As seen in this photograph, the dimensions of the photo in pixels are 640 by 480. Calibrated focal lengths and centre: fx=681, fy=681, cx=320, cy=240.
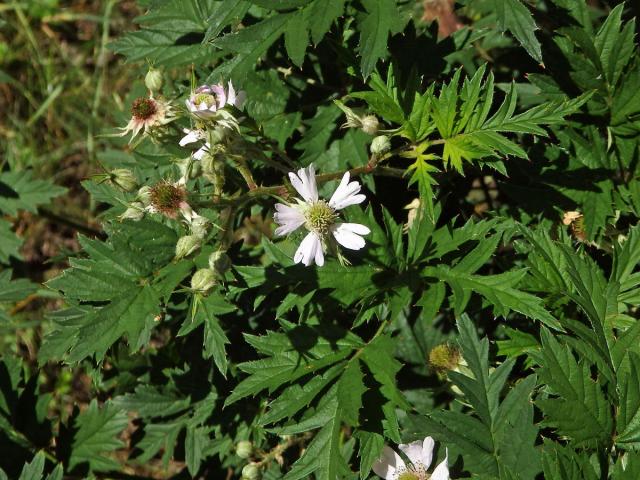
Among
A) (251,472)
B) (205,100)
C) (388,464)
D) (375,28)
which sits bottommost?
(251,472)

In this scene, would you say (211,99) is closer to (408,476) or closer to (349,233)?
(349,233)

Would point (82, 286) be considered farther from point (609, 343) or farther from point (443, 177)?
point (609, 343)

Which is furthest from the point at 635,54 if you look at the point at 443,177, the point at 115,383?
the point at 115,383

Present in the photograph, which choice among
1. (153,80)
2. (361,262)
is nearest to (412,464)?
(361,262)

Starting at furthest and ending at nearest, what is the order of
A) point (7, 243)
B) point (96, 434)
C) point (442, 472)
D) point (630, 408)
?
1. point (7, 243)
2. point (96, 434)
3. point (442, 472)
4. point (630, 408)

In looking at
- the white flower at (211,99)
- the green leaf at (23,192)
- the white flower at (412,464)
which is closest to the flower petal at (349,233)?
the white flower at (211,99)

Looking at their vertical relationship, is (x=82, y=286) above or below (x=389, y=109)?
below

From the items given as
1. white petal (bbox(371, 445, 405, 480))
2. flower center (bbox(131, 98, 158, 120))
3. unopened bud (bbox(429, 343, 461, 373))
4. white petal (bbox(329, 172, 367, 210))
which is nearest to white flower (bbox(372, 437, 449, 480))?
white petal (bbox(371, 445, 405, 480))
